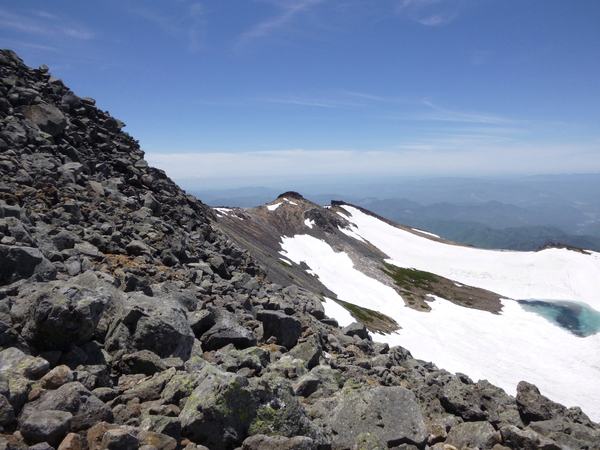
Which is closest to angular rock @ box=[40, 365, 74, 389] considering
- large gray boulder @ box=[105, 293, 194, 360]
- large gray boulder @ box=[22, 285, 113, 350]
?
large gray boulder @ box=[22, 285, 113, 350]

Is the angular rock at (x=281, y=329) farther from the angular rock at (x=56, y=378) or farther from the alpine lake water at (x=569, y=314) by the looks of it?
the alpine lake water at (x=569, y=314)

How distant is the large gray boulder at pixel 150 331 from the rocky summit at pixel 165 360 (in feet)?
0.15

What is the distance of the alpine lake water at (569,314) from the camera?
81.7 meters

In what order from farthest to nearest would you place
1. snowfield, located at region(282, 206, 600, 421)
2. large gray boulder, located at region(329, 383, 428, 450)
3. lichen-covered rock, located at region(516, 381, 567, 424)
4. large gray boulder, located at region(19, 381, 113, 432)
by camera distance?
1. snowfield, located at region(282, 206, 600, 421)
2. lichen-covered rock, located at region(516, 381, 567, 424)
3. large gray boulder, located at region(329, 383, 428, 450)
4. large gray boulder, located at region(19, 381, 113, 432)

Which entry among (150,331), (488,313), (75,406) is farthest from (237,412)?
(488,313)

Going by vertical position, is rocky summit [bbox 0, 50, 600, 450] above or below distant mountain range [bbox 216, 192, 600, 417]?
above

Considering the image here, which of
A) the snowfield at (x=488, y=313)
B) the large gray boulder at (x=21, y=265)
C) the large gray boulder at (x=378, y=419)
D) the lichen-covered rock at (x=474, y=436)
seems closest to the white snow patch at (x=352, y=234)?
the snowfield at (x=488, y=313)

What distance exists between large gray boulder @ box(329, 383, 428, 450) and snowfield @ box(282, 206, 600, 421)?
4126cm

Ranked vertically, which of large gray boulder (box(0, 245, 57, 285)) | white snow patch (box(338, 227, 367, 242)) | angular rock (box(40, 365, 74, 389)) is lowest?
white snow patch (box(338, 227, 367, 242))

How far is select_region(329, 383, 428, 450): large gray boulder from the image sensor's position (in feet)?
28.9

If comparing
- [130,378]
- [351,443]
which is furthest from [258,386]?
[130,378]

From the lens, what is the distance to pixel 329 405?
33.8 feet

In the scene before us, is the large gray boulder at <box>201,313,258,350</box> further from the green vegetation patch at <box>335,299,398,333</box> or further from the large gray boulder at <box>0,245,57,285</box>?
the green vegetation patch at <box>335,299,398,333</box>

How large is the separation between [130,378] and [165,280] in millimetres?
7719
